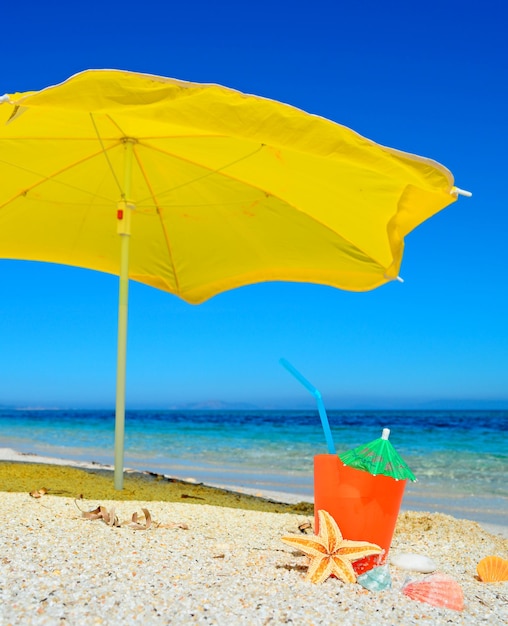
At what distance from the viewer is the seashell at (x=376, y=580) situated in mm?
1860

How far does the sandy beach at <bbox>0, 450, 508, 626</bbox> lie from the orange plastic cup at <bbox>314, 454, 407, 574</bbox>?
0.20m

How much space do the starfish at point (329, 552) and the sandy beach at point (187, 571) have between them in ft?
0.12

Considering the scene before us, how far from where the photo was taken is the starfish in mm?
1886

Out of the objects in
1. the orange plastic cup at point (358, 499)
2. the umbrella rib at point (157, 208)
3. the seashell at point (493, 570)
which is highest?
the umbrella rib at point (157, 208)

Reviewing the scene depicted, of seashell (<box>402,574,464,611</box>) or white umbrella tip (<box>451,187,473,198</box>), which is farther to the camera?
white umbrella tip (<box>451,187,473,198</box>)

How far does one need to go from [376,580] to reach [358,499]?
1.09 ft

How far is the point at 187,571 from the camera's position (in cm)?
190

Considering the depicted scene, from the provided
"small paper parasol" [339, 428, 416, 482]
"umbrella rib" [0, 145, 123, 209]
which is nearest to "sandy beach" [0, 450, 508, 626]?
"small paper parasol" [339, 428, 416, 482]

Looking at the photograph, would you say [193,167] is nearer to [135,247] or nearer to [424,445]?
[135,247]

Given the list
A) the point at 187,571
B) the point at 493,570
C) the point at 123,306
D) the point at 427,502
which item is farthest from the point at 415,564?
the point at 427,502

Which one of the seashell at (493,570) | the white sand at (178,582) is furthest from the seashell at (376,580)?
the seashell at (493,570)

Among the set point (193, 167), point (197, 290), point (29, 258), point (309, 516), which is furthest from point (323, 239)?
point (29, 258)

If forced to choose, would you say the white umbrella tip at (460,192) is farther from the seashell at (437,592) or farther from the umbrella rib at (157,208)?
the umbrella rib at (157,208)

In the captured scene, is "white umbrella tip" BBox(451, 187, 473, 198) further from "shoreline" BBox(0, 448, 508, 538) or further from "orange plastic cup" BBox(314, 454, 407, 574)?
"shoreline" BBox(0, 448, 508, 538)
